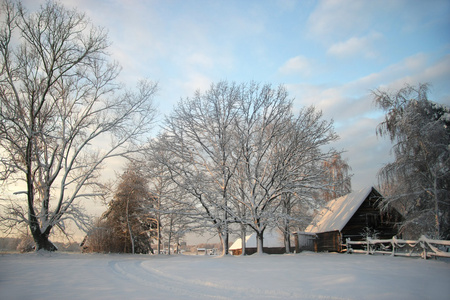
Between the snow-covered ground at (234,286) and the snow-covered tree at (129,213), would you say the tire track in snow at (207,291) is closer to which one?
the snow-covered ground at (234,286)

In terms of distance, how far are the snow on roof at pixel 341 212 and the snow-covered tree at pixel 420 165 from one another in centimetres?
491

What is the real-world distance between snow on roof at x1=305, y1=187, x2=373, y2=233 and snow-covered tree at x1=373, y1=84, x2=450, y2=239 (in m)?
4.91

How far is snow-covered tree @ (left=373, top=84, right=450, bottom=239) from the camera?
1680cm

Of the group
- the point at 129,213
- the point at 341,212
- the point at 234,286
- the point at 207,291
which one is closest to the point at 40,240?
the point at 129,213

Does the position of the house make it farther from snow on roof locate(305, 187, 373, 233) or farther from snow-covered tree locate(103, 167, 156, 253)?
snow-covered tree locate(103, 167, 156, 253)

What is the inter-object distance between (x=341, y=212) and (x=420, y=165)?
9.71 m

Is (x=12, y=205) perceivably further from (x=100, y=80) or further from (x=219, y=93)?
(x=219, y=93)

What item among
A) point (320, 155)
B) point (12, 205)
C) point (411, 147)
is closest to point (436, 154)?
point (411, 147)

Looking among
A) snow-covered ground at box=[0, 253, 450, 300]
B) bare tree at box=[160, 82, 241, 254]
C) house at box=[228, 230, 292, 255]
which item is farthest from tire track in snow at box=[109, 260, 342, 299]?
house at box=[228, 230, 292, 255]

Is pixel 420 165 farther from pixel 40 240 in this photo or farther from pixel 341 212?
pixel 40 240

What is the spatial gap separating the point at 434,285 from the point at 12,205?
20.8 m

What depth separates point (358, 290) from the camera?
287 inches

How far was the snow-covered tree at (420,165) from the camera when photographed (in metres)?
16.8

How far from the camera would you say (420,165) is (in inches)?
699
